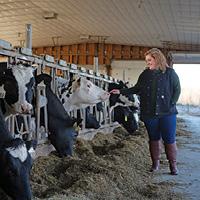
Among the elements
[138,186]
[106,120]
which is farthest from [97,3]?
[138,186]

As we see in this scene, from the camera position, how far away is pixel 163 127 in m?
5.88

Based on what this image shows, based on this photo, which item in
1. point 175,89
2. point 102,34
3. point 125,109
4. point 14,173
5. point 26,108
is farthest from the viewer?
point 102,34

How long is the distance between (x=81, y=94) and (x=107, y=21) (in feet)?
35.7

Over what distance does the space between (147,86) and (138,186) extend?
5.47 feet

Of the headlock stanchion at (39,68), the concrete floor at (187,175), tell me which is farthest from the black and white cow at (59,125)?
the concrete floor at (187,175)

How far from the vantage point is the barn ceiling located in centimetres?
1398

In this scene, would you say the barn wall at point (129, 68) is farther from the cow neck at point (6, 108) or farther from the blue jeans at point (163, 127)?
the cow neck at point (6, 108)

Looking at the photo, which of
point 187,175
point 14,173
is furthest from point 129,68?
point 14,173

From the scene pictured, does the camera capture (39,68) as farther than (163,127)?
Yes

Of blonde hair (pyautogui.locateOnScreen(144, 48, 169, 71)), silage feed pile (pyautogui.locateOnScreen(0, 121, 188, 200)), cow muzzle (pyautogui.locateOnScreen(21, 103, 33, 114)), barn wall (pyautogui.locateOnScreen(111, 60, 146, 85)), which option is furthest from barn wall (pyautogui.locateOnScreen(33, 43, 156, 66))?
cow muzzle (pyautogui.locateOnScreen(21, 103, 33, 114))

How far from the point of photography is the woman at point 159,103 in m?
5.85

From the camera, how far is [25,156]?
138 inches

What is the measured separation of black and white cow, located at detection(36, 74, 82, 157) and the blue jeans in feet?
3.44

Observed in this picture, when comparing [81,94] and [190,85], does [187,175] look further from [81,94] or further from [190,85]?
[190,85]
